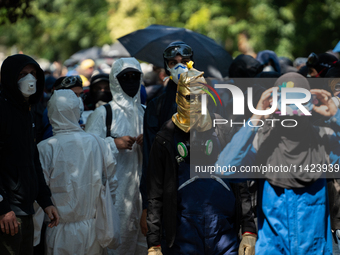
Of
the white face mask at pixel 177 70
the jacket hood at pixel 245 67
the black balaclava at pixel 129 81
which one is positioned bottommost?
the white face mask at pixel 177 70

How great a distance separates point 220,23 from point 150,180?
15.5m

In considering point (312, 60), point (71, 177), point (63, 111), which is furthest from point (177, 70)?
point (312, 60)

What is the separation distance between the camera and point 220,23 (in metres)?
18.7

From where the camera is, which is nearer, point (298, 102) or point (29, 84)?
point (298, 102)

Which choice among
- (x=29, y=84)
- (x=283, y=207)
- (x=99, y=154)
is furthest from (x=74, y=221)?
(x=283, y=207)

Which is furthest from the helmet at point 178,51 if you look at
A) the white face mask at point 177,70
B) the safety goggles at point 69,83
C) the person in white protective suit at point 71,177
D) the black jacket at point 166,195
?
the safety goggles at point 69,83

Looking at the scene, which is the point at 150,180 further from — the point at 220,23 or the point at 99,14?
the point at 99,14

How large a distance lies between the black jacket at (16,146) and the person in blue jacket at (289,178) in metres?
1.48

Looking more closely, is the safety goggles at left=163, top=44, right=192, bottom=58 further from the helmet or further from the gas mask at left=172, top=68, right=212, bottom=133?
the gas mask at left=172, top=68, right=212, bottom=133

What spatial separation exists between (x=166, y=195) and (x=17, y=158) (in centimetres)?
117

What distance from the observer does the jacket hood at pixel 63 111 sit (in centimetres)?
486

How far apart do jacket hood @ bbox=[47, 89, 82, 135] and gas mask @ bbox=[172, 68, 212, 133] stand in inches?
53.1

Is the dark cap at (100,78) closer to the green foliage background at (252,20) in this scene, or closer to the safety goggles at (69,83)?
the safety goggles at (69,83)

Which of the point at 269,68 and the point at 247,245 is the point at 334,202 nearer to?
the point at 247,245
